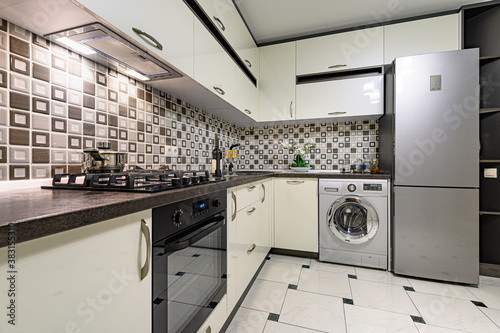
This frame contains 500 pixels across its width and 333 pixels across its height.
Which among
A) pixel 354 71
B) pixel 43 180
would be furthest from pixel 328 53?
pixel 43 180

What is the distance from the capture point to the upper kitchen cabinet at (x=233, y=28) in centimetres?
161

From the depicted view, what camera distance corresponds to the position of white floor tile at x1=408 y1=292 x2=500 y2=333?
1.42m

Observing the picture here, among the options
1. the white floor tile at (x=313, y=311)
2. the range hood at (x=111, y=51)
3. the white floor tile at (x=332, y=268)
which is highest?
the range hood at (x=111, y=51)

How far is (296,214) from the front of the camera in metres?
2.48

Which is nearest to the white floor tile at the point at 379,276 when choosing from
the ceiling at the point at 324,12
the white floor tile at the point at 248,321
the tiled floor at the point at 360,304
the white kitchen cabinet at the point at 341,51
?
the tiled floor at the point at 360,304

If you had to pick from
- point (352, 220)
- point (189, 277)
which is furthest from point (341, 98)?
point (189, 277)

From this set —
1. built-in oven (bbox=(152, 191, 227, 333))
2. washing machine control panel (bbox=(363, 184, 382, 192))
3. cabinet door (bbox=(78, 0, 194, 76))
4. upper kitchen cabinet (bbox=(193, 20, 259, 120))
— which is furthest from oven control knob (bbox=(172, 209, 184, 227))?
washing machine control panel (bbox=(363, 184, 382, 192))

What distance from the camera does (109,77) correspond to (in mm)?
1315

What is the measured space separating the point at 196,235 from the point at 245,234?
755 millimetres

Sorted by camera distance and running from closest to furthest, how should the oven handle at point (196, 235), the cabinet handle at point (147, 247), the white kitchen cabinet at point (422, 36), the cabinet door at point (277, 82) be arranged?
1. the cabinet handle at point (147, 247)
2. the oven handle at point (196, 235)
3. the white kitchen cabinet at point (422, 36)
4. the cabinet door at point (277, 82)

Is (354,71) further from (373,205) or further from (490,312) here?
(490,312)

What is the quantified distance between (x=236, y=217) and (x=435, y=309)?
5.10ft

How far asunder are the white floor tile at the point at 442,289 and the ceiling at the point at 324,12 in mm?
2564

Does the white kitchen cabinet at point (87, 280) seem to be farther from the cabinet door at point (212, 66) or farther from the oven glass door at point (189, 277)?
the cabinet door at point (212, 66)
